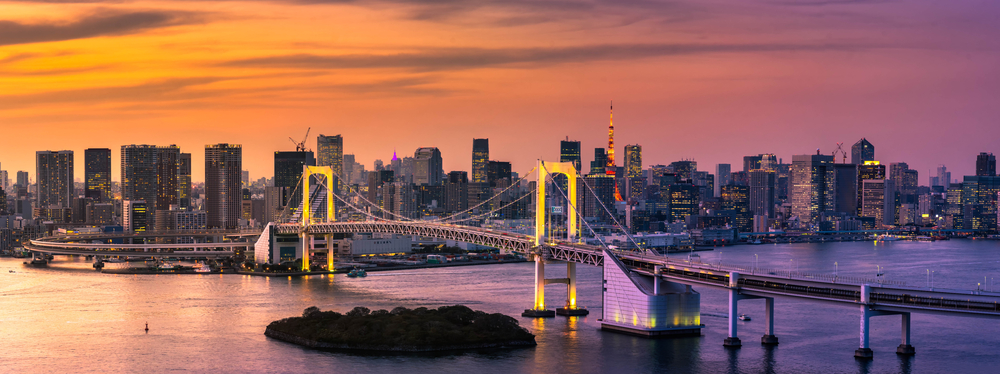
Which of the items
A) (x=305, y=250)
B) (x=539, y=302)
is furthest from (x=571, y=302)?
(x=305, y=250)

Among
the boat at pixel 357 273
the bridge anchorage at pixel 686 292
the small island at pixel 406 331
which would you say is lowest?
the boat at pixel 357 273

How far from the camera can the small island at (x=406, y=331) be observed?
29.6m

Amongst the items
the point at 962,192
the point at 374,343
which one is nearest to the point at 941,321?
the point at 374,343

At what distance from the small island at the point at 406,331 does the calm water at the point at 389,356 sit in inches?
31.0

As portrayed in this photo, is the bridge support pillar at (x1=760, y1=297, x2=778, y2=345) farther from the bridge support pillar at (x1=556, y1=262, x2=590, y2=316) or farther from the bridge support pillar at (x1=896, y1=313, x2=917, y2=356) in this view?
the bridge support pillar at (x1=556, y1=262, x2=590, y2=316)

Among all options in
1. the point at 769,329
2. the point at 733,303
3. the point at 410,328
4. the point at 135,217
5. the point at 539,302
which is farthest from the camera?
the point at 135,217

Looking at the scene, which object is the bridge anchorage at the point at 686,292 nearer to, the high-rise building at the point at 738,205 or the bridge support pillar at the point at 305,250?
the bridge support pillar at the point at 305,250

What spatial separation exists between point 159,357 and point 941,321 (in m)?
24.3

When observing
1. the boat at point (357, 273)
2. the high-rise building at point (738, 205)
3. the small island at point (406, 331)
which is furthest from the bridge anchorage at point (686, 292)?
the high-rise building at point (738, 205)

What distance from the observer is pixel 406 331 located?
3003cm

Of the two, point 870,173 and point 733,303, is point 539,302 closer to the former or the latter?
point 733,303

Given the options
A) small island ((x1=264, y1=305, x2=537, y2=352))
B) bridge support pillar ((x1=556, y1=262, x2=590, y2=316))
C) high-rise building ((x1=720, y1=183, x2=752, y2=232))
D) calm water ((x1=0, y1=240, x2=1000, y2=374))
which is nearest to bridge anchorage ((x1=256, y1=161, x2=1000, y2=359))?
bridge support pillar ((x1=556, y1=262, x2=590, y2=316))

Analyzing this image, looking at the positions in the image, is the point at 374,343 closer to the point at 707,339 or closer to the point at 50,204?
the point at 707,339

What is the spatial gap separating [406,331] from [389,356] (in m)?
1.43
